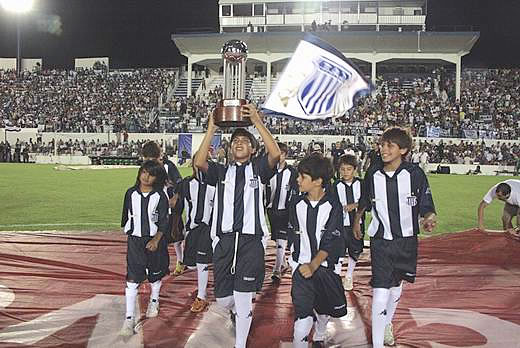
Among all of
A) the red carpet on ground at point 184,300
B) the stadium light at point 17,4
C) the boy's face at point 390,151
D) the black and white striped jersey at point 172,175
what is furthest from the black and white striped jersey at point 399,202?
the stadium light at point 17,4

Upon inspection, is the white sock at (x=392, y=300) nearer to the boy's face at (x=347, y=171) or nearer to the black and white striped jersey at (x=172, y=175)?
the boy's face at (x=347, y=171)

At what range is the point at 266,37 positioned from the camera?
40781 mm

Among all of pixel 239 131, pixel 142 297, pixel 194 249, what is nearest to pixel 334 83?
pixel 239 131

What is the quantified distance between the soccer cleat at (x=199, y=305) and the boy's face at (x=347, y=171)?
7.35 ft

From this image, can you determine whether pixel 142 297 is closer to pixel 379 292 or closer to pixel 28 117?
pixel 379 292

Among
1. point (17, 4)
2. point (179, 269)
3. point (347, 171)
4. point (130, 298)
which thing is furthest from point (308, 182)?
point (17, 4)

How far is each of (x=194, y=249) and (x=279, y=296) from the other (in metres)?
1.10

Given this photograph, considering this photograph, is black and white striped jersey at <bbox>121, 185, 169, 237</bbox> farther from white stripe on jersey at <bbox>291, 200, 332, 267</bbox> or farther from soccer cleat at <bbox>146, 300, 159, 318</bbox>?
white stripe on jersey at <bbox>291, 200, 332, 267</bbox>

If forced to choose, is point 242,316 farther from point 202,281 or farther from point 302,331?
point 202,281

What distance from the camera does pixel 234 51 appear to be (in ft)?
13.5

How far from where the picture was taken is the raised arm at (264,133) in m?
4.03

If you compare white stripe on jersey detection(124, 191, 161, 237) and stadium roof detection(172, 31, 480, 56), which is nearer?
white stripe on jersey detection(124, 191, 161, 237)

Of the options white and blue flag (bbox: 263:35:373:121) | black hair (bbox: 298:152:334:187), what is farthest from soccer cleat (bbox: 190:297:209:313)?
white and blue flag (bbox: 263:35:373:121)

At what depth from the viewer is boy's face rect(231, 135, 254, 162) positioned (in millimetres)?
4485
